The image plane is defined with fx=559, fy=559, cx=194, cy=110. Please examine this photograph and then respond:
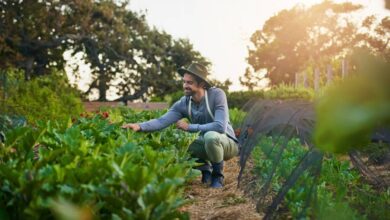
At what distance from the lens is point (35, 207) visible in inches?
88.9

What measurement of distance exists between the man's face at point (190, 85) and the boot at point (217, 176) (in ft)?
2.66

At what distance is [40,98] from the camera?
552 inches

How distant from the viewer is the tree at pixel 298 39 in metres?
40.5

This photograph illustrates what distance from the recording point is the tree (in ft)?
133

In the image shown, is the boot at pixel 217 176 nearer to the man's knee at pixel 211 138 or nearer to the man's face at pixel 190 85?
the man's knee at pixel 211 138

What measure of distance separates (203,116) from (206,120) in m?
0.06

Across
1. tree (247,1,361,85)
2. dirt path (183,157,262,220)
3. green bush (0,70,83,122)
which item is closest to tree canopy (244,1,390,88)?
tree (247,1,361,85)

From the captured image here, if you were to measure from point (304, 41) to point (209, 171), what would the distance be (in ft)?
124

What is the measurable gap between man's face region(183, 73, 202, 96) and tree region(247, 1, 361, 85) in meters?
34.4

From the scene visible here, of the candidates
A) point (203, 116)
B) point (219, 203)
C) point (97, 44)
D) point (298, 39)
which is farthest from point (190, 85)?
point (298, 39)

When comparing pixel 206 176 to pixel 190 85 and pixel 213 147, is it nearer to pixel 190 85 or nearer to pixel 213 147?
pixel 213 147

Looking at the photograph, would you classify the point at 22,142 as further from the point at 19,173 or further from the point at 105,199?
the point at 105,199

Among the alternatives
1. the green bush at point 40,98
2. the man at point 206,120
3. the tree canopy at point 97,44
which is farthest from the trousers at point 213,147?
the tree canopy at point 97,44

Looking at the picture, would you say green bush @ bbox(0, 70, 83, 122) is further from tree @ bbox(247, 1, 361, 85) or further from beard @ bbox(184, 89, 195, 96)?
tree @ bbox(247, 1, 361, 85)
